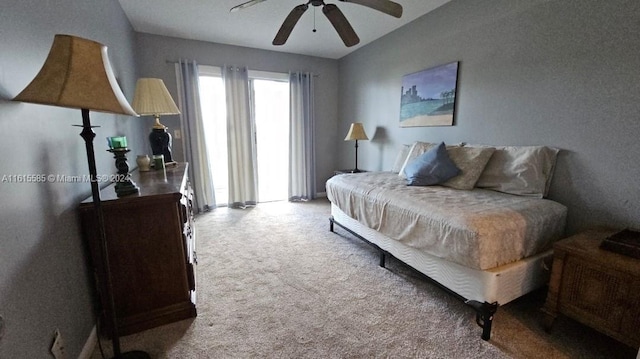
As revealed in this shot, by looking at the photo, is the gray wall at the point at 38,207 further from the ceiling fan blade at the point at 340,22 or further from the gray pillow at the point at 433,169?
the gray pillow at the point at 433,169

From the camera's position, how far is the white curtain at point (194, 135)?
3.48 metres

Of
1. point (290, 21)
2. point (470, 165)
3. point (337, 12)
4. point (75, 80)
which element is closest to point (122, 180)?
point (75, 80)

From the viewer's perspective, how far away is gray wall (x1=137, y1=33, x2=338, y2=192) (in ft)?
11.0

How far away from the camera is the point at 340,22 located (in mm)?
1996

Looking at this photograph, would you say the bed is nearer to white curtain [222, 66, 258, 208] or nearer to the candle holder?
the candle holder

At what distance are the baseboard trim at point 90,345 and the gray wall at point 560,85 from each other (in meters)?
3.09

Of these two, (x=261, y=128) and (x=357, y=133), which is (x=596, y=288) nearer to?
(x=357, y=133)

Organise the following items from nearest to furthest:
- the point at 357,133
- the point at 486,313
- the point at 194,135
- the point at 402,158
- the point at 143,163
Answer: the point at 486,313
the point at 143,163
the point at 402,158
the point at 194,135
the point at 357,133

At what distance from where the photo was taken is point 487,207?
1.61 meters

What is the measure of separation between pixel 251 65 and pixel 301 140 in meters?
1.36

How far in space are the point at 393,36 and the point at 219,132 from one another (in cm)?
275

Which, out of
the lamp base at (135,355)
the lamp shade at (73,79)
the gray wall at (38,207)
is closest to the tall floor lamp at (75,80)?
the lamp shade at (73,79)

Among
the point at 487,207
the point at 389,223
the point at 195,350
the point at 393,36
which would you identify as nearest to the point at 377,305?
the point at 389,223

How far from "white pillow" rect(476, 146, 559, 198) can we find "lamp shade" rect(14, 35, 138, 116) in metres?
2.49
